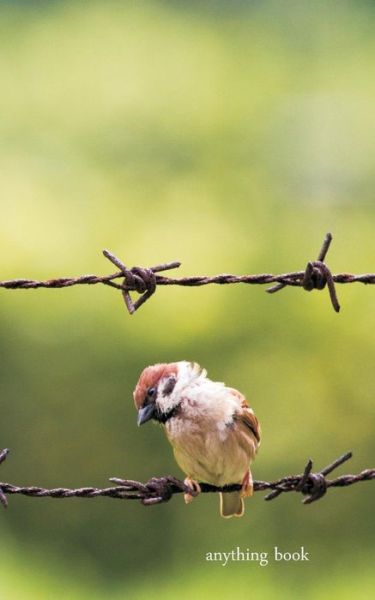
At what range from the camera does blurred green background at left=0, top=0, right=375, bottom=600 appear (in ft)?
30.2

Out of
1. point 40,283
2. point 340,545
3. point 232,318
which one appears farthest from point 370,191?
point 40,283

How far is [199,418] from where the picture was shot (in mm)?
3502

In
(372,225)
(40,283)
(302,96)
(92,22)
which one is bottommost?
(40,283)

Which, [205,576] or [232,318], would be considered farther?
[232,318]

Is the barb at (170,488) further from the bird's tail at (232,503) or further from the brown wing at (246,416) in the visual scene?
the bird's tail at (232,503)

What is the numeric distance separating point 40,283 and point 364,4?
32.2 ft

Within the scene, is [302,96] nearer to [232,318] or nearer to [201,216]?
[201,216]

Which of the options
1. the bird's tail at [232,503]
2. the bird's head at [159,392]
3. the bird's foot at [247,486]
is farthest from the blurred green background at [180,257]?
the bird's head at [159,392]

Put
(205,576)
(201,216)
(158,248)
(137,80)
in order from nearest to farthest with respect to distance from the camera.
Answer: (205,576), (158,248), (201,216), (137,80)

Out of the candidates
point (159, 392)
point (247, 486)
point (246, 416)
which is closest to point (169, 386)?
point (159, 392)

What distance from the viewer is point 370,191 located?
10.8 metres

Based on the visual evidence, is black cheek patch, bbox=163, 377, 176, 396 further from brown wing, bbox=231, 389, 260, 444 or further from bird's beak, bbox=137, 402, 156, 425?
brown wing, bbox=231, 389, 260, 444

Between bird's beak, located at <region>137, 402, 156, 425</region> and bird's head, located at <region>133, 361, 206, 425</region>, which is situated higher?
bird's head, located at <region>133, 361, 206, 425</region>

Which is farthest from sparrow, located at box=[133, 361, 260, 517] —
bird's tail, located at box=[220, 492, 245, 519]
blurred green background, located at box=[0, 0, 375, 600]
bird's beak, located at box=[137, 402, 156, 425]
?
blurred green background, located at box=[0, 0, 375, 600]
